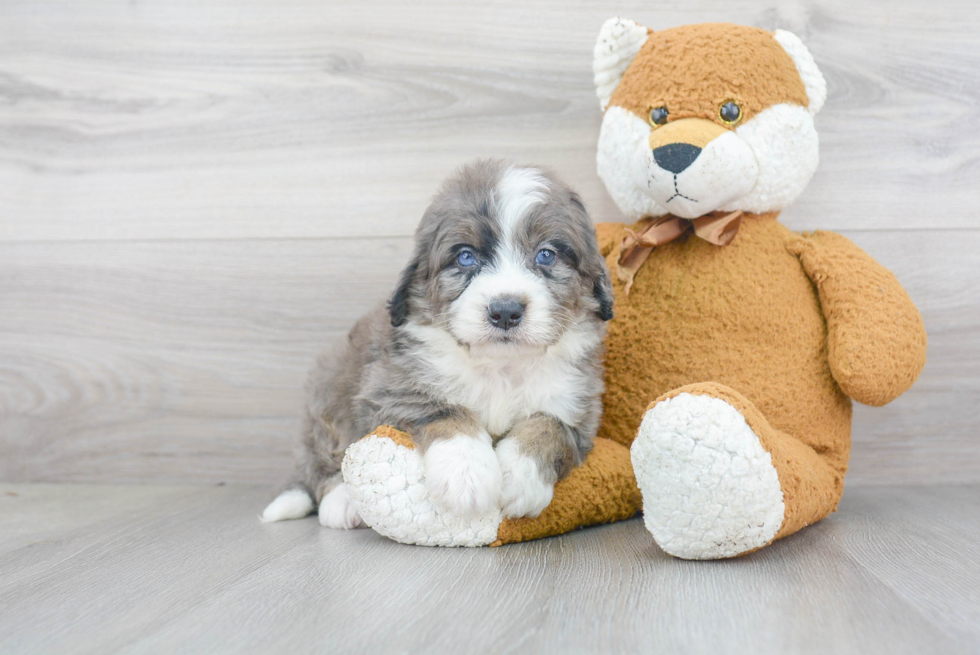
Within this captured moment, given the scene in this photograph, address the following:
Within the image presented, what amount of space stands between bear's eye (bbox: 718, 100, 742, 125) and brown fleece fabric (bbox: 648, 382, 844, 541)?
783mm

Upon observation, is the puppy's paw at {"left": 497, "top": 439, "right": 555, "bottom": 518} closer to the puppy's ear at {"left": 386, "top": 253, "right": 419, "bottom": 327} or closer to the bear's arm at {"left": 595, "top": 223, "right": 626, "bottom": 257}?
the puppy's ear at {"left": 386, "top": 253, "right": 419, "bottom": 327}

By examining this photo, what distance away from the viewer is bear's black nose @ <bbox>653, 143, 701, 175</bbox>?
6.37 ft

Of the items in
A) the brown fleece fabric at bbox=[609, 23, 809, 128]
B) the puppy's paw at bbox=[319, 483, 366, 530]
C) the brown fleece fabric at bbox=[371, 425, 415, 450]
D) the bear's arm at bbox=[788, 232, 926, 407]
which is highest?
the brown fleece fabric at bbox=[609, 23, 809, 128]

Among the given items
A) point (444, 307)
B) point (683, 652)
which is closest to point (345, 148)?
point (444, 307)

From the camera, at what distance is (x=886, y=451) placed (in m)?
2.64

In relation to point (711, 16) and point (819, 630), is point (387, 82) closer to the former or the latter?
point (711, 16)

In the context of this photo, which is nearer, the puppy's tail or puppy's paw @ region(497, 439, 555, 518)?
puppy's paw @ region(497, 439, 555, 518)

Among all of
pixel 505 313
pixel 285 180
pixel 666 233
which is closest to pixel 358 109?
pixel 285 180

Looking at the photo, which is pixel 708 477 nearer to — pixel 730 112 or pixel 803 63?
pixel 730 112

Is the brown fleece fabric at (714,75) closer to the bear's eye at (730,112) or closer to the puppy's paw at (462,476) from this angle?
the bear's eye at (730,112)

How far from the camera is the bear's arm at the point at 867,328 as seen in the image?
6.28 ft

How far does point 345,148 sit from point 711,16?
1.32 m

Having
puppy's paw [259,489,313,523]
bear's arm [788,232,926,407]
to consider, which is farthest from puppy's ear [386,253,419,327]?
bear's arm [788,232,926,407]

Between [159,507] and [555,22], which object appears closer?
[159,507]
